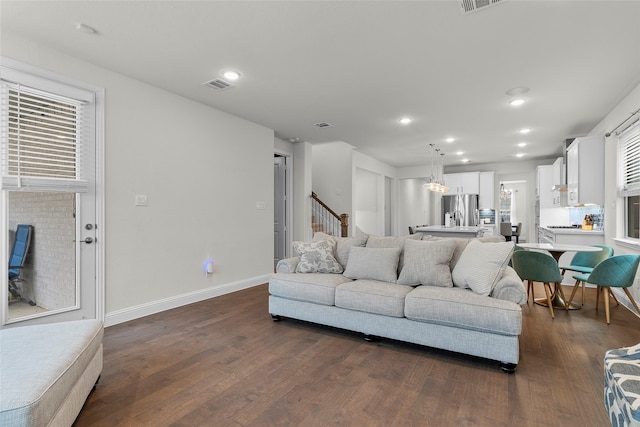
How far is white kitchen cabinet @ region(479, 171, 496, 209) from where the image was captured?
930 centimetres

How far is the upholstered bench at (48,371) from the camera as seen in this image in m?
1.31

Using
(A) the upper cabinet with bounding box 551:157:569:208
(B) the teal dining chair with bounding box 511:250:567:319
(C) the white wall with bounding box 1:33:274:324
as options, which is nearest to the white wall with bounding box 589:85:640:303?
(B) the teal dining chair with bounding box 511:250:567:319

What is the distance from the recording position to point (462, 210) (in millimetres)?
9539

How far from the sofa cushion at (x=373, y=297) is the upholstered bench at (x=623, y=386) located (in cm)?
142

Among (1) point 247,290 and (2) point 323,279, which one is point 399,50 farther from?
(1) point 247,290

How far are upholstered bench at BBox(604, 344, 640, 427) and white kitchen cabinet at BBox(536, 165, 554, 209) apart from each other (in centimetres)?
687

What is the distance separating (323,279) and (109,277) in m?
2.23

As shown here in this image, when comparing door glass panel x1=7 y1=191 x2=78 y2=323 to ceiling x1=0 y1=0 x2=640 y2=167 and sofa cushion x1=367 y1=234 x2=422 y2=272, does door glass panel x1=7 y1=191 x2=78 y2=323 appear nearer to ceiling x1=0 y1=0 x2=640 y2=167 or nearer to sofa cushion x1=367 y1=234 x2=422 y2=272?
ceiling x1=0 y1=0 x2=640 y2=167

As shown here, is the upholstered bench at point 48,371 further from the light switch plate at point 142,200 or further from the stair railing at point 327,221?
the stair railing at point 327,221

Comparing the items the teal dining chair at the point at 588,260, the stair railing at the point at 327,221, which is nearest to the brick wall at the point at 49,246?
the stair railing at the point at 327,221

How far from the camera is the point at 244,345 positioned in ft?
9.39

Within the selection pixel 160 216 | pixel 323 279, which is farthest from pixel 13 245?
pixel 323 279

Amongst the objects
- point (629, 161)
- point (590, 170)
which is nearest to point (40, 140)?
point (629, 161)

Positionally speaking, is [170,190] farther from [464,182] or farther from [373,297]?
[464,182]
